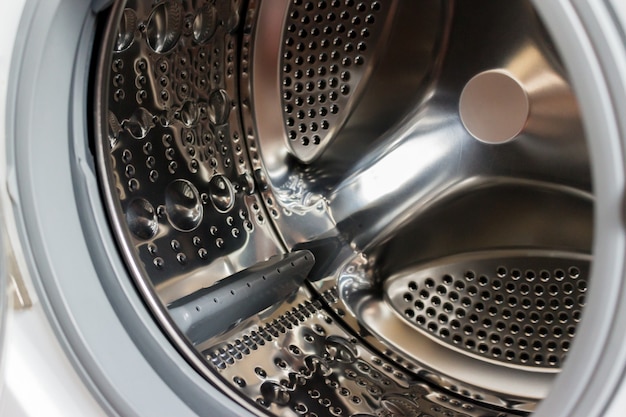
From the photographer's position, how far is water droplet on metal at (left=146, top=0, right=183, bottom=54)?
793mm

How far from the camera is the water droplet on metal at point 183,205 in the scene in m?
0.87

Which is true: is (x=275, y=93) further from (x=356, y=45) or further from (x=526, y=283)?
(x=526, y=283)

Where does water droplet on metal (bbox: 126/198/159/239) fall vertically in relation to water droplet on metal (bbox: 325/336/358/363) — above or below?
above

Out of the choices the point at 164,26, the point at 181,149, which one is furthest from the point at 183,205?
the point at 164,26

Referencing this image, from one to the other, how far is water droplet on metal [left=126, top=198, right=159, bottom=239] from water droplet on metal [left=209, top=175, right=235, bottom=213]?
0.14m

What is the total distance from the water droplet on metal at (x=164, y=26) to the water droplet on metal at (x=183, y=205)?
0.19 metres

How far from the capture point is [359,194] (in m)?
1.07

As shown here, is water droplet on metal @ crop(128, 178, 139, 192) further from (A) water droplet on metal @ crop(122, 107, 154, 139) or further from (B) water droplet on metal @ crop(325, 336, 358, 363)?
(B) water droplet on metal @ crop(325, 336, 358, 363)

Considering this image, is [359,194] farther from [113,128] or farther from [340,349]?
[113,128]

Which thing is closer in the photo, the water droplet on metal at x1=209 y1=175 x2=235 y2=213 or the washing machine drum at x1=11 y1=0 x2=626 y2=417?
the washing machine drum at x1=11 y1=0 x2=626 y2=417

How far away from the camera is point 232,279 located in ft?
3.01

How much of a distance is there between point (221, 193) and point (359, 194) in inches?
9.4

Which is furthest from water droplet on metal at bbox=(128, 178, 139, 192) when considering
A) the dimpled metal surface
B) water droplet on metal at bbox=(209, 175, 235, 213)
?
water droplet on metal at bbox=(209, 175, 235, 213)

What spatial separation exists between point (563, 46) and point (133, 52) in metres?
0.52
